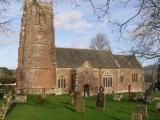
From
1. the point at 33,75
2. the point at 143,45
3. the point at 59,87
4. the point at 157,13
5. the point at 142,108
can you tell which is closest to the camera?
the point at 157,13

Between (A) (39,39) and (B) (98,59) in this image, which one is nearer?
(A) (39,39)

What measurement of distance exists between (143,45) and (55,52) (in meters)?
39.0

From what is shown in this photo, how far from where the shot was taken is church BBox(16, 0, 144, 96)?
51281 mm

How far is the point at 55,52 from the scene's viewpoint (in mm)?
56281

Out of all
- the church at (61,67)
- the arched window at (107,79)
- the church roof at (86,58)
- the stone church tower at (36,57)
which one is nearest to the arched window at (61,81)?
the church at (61,67)

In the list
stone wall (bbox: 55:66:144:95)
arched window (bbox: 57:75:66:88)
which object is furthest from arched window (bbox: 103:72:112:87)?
arched window (bbox: 57:75:66:88)

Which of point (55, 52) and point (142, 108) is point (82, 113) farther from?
point (55, 52)

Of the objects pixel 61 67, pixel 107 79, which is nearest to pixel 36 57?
pixel 61 67

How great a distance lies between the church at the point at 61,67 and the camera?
5128 centimetres

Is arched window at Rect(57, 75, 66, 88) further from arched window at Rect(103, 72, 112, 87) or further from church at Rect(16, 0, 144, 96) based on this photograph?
arched window at Rect(103, 72, 112, 87)

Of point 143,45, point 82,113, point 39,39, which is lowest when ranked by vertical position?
point 82,113

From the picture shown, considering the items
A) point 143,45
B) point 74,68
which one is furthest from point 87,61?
point 143,45

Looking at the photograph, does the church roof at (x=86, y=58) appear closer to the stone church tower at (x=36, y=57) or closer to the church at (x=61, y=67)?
the church at (x=61, y=67)

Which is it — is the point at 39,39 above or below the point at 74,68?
above
